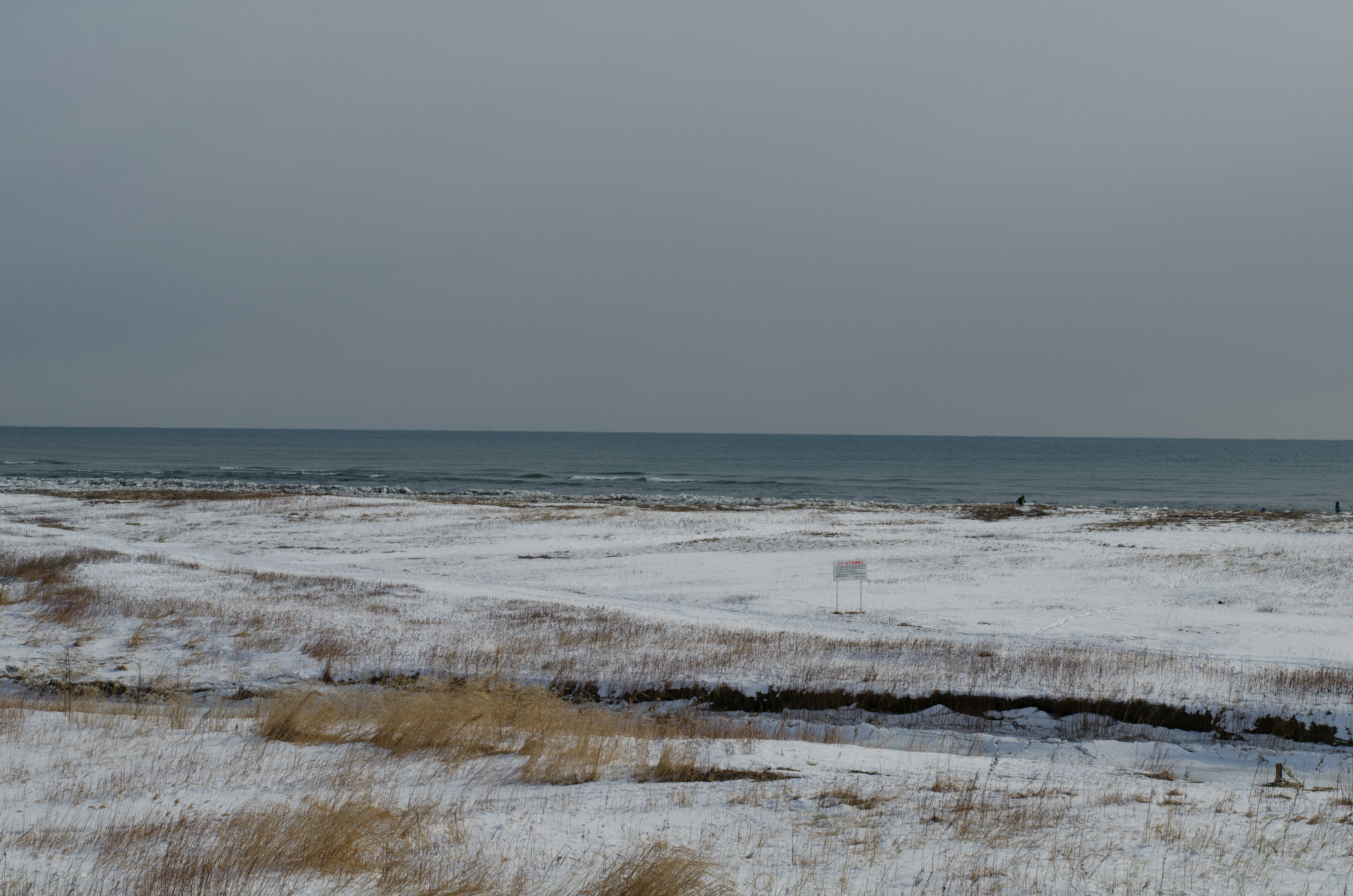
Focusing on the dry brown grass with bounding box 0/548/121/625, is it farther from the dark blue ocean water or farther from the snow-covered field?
the dark blue ocean water

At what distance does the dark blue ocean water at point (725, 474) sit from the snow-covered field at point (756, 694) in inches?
1653

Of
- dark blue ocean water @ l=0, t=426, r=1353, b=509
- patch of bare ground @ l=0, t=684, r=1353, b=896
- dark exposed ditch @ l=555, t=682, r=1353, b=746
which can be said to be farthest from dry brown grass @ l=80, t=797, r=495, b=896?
dark blue ocean water @ l=0, t=426, r=1353, b=509

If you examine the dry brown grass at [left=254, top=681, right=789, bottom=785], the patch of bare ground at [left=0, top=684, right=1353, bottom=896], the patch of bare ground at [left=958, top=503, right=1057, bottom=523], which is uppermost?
the patch of bare ground at [left=0, top=684, right=1353, bottom=896]

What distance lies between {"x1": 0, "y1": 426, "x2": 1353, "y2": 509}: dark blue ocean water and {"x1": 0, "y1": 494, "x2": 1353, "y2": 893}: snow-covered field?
138ft

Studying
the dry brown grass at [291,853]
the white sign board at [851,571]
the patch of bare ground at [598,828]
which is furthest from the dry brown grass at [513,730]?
the white sign board at [851,571]

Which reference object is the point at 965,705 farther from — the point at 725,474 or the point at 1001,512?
the point at 725,474

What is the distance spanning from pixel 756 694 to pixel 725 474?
301 feet

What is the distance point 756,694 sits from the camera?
13516 millimetres

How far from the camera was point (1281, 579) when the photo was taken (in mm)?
26453

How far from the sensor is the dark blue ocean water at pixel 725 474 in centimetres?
7462

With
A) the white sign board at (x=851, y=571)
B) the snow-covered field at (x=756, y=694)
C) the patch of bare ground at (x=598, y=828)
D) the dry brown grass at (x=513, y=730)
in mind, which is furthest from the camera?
the white sign board at (x=851, y=571)

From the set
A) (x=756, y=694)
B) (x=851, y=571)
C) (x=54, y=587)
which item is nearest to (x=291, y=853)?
(x=756, y=694)

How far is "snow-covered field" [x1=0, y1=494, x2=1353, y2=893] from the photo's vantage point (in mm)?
5953

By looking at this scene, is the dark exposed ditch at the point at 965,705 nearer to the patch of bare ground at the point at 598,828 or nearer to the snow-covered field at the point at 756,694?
the snow-covered field at the point at 756,694
